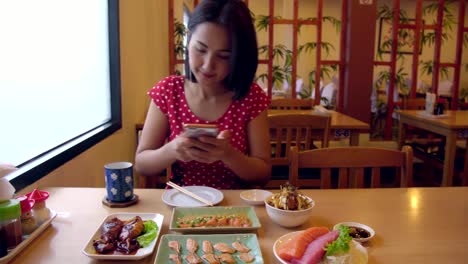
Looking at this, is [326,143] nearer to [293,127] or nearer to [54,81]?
[293,127]

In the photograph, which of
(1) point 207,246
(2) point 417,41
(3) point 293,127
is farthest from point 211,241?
(2) point 417,41

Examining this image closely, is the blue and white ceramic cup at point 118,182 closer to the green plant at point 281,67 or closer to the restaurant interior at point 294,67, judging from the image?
the restaurant interior at point 294,67

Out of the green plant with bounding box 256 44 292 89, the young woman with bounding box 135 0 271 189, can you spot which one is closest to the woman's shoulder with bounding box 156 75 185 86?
the young woman with bounding box 135 0 271 189

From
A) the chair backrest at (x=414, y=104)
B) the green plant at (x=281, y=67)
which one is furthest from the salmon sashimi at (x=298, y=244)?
the chair backrest at (x=414, y=104)

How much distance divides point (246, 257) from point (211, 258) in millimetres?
77

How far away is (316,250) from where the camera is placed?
0.79 metres

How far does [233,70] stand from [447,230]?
826 millimetres

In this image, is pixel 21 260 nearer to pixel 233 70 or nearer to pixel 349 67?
pixel 233 70

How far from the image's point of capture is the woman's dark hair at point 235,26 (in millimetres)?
1272

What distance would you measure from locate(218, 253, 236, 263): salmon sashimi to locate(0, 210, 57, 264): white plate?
451mm

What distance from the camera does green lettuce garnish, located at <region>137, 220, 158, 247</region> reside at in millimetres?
882

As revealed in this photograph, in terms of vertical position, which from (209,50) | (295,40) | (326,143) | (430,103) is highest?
(295,40)

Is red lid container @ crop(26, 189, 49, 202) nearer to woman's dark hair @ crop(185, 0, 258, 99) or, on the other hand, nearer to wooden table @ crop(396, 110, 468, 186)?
woman's dark hair @ crop(185, 0, 258, 99)

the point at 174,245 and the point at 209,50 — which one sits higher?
the point at 209,50
